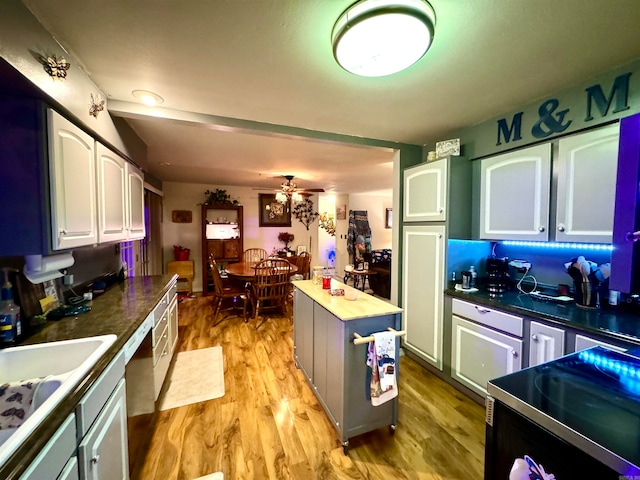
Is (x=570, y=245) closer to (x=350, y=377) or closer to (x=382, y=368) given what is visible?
(x=382, y=368)

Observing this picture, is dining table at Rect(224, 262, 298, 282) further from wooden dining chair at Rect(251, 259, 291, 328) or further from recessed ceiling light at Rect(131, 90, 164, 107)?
recessed ceiling light at Rect(131, 90, 164, 107)

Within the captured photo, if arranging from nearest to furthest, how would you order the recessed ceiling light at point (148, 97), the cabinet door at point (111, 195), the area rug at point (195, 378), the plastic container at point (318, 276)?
the cabinet door at point (111, 195), the recessed ceiling light at point (148, 97), the area rug at point (195, 378), the plastic container at point (318, 276)

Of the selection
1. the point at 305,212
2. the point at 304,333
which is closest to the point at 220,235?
the point at 305,212

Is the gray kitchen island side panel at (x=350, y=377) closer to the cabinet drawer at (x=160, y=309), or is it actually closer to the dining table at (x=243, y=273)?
the cabinet drawer at (x=160, y=309)

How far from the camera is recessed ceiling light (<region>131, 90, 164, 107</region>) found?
1887 millimetres

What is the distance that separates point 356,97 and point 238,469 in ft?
8.48

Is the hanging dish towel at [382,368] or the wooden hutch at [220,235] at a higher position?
the wooden hutch at [220,235]

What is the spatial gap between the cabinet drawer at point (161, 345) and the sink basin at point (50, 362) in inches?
29.0

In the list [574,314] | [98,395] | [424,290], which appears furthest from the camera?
[424,290]

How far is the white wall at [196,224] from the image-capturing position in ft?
17.9

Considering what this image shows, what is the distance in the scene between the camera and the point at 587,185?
169 centimetres

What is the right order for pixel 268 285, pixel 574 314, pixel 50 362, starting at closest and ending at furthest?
pixel 50 362 < pixel 574 314 < pixel 268 285

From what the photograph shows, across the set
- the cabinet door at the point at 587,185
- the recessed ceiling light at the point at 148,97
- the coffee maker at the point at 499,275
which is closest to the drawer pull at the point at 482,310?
the coffee maker at the point at 499,275

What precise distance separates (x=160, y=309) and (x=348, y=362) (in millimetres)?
1608
